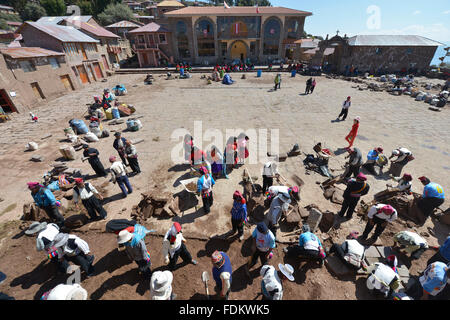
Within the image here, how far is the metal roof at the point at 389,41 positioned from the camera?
2852 cm

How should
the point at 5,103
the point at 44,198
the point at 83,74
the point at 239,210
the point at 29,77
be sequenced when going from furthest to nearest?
1. the point at 83,74
2. the point at 29,77
3. the point at 5,103
4. the point at 44,198
5. the point at 239,210

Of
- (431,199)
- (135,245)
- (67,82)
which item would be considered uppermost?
(67,82)

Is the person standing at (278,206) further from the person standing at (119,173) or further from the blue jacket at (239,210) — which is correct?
the person standing at (119,173)

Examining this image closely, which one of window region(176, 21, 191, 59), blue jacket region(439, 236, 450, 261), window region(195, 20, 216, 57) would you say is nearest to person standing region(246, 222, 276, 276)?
blue jacket region(439, 236, 450, 261)

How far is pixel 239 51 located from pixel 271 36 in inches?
275

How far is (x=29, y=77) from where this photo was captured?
17328mm

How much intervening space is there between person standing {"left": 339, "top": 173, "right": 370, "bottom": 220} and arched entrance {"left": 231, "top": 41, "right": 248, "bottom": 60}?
39.3 m

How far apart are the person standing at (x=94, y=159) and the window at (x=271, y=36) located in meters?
38.6

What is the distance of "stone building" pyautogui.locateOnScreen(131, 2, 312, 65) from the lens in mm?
34125

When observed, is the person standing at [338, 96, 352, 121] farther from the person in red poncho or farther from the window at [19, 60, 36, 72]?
the window at [19, 60, 36, 72]

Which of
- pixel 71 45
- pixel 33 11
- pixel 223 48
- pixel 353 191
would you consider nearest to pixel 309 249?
pixel 353 191

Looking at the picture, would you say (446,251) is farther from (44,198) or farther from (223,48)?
(223,48)

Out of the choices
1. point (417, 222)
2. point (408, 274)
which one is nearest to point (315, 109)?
point (417, 222)
